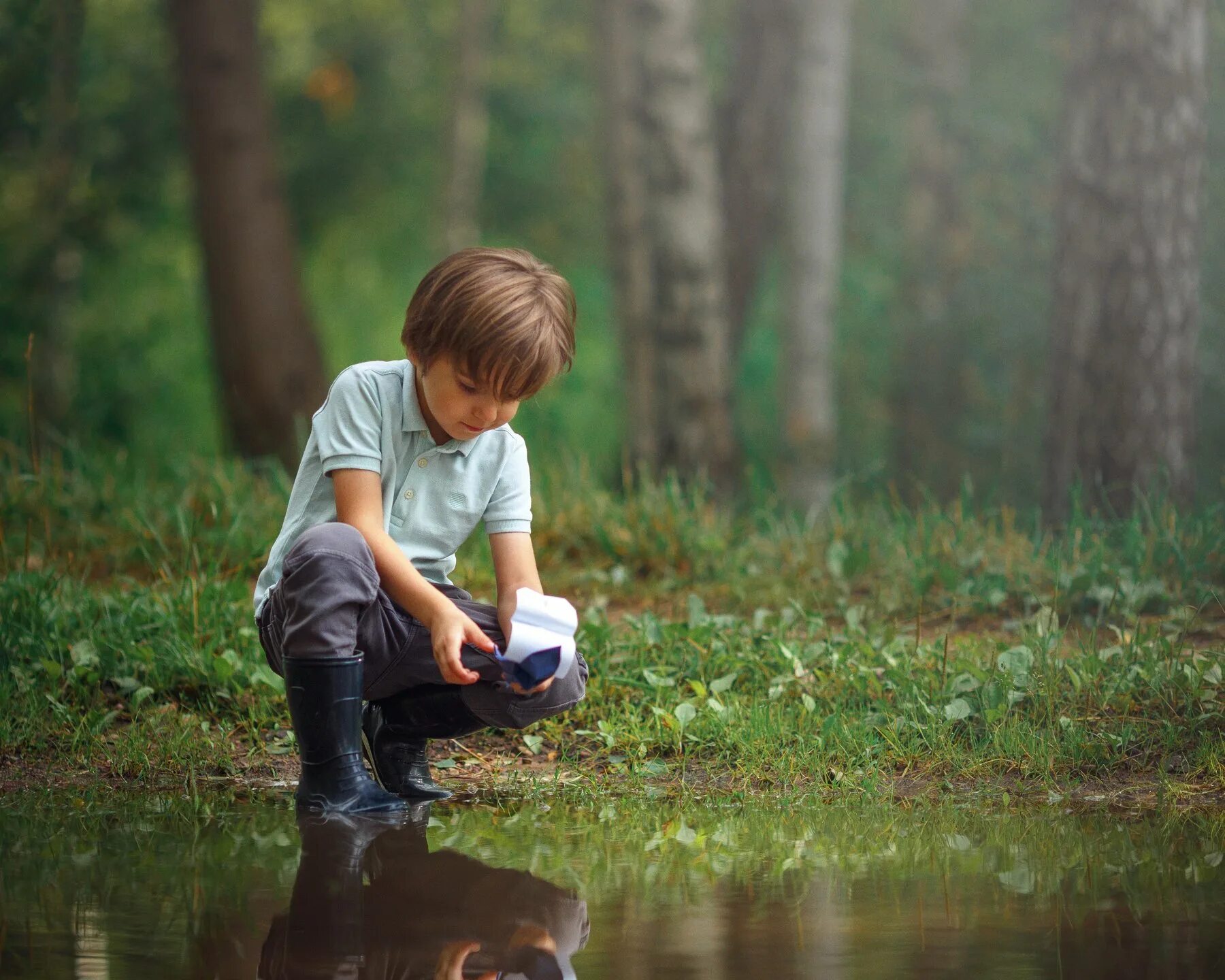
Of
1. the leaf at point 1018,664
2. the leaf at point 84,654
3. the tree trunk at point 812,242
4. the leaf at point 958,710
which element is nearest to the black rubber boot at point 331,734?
the leaf at point 84,654

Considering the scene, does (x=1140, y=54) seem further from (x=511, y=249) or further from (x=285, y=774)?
(x=285, y=774)

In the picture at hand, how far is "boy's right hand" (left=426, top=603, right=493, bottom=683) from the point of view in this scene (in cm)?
286

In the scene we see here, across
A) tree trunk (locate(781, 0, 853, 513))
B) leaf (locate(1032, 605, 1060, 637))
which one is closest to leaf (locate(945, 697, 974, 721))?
leaf (locate(1032, 605, 1060, 637))

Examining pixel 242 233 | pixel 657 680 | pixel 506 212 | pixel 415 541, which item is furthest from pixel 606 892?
pixel 506 212

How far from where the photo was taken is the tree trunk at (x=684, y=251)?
326 inches

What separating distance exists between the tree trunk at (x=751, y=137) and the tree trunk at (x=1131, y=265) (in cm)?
476

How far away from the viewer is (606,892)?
244cm

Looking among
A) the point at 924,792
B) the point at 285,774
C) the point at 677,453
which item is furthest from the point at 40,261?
the point at 924,792

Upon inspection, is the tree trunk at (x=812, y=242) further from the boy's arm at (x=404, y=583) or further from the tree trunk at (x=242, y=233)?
the boy's arm at (x=404, y=583)

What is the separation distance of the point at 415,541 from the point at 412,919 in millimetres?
1084

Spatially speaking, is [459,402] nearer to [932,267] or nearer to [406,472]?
[406,472]

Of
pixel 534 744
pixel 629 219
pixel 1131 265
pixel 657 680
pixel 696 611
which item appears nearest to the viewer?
pixel 534 744

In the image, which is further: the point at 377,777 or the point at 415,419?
the point at 377,777

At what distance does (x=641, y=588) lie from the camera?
16.7ft
